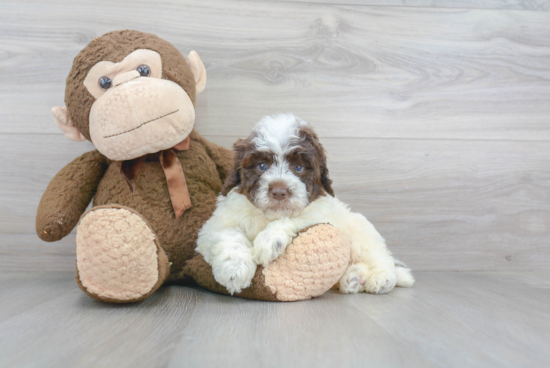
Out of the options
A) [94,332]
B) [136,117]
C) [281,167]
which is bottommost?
[94,332]

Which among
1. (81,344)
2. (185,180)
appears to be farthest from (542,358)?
(185,180)

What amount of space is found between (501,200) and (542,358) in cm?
112

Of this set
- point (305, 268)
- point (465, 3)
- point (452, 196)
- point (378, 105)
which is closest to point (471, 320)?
point (305, 268)

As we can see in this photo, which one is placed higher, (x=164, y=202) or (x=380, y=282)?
(x=164, y=202)

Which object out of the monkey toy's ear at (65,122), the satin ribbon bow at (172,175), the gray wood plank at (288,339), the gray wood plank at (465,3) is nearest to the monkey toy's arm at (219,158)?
the satin ribbon bow at (172,175)

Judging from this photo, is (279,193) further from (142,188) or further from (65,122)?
(65,122)

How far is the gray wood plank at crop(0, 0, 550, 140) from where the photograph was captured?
1576 mm

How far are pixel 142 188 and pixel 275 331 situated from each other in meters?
0.65

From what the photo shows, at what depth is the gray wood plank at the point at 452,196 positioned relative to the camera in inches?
66.7

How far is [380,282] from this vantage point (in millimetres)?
1228

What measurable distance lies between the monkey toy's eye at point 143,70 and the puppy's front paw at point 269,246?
59cm

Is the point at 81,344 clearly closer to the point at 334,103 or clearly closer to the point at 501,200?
the point at 334,103

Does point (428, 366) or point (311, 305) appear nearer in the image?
point (428, 366)

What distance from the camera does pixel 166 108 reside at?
3.76 ft
